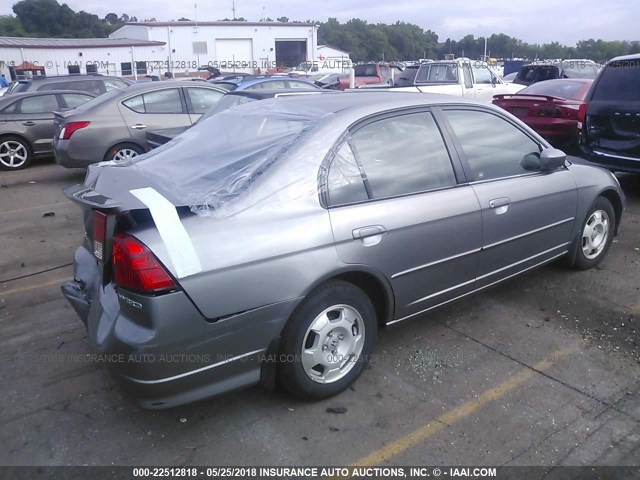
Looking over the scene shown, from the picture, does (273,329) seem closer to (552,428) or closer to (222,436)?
(222,436)

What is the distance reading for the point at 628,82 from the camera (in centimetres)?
695

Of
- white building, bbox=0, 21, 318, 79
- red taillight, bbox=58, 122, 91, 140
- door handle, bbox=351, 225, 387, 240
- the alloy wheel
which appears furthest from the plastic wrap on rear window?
white building, bbox=0, 21, 318, 79

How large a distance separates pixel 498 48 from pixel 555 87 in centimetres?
8731

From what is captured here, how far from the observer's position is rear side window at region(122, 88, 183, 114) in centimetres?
884

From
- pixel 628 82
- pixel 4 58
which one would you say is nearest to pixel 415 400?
pixel 628 82

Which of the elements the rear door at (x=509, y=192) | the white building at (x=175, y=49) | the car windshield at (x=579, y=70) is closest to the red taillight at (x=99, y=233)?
the rear door at (x=509, y=192)

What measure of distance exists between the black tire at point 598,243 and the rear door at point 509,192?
0.37 m

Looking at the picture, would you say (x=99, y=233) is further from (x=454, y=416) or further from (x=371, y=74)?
(x=371, y=74)

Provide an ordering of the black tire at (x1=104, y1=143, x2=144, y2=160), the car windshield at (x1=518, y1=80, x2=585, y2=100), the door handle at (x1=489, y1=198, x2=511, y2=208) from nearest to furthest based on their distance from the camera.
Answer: the door handle at (x1=489, y1=198, x2=511, y2=208)
the black tire at (x1=104, y1=143, x2=144, y2=160)
the car windshield at (x1=518, y1=80, x2=585, y2=100)

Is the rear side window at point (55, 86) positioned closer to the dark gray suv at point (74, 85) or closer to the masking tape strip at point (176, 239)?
the dark gray suv at point (74, 85)

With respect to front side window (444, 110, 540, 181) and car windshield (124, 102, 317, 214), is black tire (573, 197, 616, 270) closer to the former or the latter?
front side window (444, 110, 540, 181)

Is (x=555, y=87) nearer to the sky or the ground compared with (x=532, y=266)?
nearer to the sky

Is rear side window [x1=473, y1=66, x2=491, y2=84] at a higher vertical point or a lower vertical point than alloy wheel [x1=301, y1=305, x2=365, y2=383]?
higher

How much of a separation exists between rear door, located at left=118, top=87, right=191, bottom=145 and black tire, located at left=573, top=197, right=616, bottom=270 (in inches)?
257
